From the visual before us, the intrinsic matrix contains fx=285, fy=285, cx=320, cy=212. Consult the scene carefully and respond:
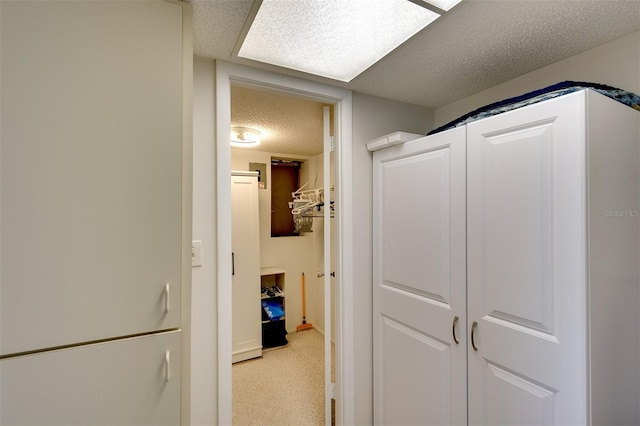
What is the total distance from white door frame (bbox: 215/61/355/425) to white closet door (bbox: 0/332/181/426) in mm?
451

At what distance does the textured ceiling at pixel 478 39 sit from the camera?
100 cm

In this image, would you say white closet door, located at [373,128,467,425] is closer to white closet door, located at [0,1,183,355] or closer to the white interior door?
the white interior door

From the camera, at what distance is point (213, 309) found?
137cm

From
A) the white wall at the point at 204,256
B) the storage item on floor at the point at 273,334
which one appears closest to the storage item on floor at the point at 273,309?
the storage item on floor at the point at 273,334

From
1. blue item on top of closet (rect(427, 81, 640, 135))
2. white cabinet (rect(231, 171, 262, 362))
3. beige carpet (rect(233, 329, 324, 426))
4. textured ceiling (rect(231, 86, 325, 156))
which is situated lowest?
beige carpet (rect(233, 329, 324, 426))

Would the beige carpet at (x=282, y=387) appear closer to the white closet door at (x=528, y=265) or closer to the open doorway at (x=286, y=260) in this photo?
the open doorway at (x=286, y=260)

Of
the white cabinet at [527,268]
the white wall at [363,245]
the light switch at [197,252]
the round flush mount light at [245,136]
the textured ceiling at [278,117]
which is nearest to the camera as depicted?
the white cabinet at [527,268]

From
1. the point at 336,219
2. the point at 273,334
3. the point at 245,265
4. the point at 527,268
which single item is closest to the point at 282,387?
the point at 273,334

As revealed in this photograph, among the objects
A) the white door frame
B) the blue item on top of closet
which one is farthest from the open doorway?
the blue item on top of closet

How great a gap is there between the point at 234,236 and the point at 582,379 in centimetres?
265

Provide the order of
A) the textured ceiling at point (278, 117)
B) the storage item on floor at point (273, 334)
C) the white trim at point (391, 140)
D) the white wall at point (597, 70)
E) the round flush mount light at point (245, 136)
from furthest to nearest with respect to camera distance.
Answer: the storage item on floor at point (273, 334)
the round flush mount light at point (245, 136)
the textured ceiling at point (278, 117)
the white trim at point (391, 140)
the white wall at point (597, 70)

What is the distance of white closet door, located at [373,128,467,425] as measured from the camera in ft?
4.36

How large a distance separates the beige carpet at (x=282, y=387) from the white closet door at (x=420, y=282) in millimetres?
716

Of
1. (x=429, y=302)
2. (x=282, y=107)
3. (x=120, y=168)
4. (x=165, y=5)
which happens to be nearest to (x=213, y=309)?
(x=120, y=168)
